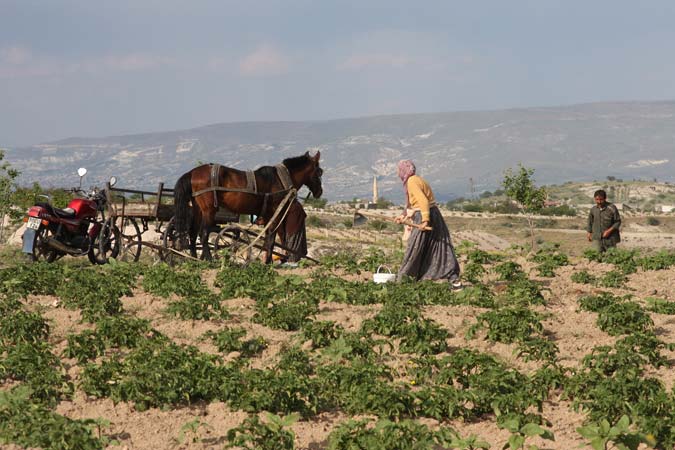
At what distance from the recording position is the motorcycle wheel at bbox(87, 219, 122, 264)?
52.2 ft

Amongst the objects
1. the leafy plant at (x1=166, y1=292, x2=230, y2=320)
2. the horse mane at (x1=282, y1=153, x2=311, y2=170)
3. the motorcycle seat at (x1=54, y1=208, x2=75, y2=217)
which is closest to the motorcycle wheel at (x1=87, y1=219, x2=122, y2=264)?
the motorcycle seat at (x1=54, y1=208, x2=75, y2=217)

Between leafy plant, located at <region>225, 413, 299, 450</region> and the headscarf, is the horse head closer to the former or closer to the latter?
the headscarf

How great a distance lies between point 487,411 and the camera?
7609 mm

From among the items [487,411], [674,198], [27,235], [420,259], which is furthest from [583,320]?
[674,198]

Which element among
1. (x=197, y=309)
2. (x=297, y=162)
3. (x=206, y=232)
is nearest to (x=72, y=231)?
(x=206, y=232)

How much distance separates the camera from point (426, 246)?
12.3 m

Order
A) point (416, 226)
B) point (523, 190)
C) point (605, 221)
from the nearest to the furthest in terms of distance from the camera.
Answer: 1. point (416, 226)
2. point (605, 221)
3. point (523, 190)

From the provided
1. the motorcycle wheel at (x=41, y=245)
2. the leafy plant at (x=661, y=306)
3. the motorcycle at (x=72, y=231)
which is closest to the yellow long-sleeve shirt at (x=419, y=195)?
the leafy plant at (x=661, y=306)

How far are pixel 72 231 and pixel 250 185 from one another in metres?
3.30

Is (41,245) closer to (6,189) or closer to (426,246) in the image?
(426,246)

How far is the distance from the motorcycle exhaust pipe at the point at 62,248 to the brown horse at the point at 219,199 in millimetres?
2114

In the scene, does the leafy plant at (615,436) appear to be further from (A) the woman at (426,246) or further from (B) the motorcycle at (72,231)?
(B) the motorcycle at (72,231)

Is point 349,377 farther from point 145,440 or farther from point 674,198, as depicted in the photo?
point 674,198

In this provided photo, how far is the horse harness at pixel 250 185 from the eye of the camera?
14.9 meters
